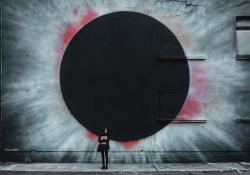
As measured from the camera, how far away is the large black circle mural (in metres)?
7.72

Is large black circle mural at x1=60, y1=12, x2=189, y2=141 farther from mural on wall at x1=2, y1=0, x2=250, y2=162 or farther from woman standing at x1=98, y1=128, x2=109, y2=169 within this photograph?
woman standing at x1=98, y1=128, x2=109, y2=169

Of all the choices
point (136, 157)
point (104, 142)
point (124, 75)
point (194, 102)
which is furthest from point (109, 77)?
point (194, 102)

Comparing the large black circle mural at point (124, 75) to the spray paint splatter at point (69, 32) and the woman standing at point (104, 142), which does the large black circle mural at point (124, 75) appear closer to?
the spray paint splatter at point (69, 32)

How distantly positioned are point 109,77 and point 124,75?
0.49 metres

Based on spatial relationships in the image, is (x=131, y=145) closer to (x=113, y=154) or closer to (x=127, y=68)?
(x=113, y=154)

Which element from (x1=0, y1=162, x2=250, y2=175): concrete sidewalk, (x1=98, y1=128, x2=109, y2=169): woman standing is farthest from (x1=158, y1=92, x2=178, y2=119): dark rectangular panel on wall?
(x1=98, y1=128, x2=109, y2=169): woman standing

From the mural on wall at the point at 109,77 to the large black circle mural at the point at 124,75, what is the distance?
3cm

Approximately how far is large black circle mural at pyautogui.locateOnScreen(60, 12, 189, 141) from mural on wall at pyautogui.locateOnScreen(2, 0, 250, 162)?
0.11 feet

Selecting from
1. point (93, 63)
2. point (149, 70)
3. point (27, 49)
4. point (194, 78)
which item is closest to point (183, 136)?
point (194, 78)

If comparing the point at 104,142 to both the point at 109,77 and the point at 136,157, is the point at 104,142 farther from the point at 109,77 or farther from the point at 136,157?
the point at 109,77

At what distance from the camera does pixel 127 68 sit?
779cm

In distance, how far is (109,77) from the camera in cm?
779

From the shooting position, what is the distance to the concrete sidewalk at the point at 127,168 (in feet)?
22.2

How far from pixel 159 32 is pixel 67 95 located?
363 cm
